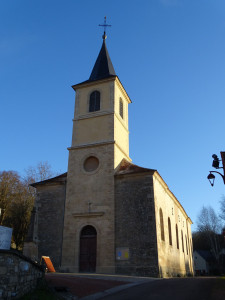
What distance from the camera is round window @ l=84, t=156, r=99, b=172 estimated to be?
2002 cm

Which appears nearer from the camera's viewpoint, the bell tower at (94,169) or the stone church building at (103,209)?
the stone church building at (103,209)

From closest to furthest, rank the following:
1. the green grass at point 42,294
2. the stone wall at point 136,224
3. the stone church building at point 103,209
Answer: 1. the green grass at point 42,294
2. the stone wall at point 136,224
3. the stone church building at point 103,209

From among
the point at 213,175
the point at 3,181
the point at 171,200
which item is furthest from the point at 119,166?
Result: the point at 3,181

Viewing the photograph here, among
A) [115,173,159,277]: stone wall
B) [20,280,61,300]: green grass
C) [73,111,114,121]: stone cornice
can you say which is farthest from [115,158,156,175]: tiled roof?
[20,280,61,300]: green grass

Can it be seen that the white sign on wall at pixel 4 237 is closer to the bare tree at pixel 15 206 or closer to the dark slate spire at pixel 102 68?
the dark slate spire at pixel 102 68

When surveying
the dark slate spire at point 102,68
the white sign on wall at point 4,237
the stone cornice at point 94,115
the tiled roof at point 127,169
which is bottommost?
the white sign on wall at point 4,237

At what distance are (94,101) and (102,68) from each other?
4.51 meters

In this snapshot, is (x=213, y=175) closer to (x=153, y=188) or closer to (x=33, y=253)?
(x=153, y=188)

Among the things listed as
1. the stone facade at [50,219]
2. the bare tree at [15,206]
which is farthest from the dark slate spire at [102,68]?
the bare tree at [15,206]

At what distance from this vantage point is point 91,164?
66.5 ft

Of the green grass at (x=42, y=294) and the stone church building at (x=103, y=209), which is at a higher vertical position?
the stone church building at (x=103, y=209)

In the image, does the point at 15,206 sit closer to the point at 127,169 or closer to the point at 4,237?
the point at 127,169

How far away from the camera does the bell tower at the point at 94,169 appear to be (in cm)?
1730

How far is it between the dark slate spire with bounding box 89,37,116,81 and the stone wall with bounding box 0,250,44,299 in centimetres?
1824
